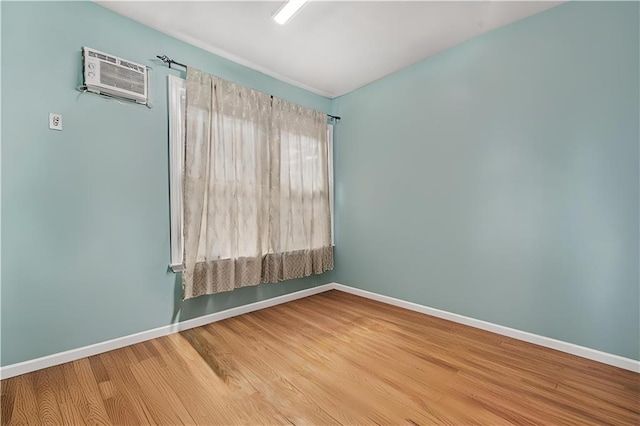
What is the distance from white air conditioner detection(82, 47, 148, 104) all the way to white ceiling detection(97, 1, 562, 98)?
44 centimetres

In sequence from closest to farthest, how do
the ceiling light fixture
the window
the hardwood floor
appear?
the hardwood floor < the ceiling light fixture < the window

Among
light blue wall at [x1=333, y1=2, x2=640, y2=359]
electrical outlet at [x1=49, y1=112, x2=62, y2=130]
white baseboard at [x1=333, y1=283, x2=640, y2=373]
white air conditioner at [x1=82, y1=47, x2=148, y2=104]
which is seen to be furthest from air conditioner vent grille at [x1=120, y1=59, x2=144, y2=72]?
white baseboard at [x1=333, y1=283, x2=640, y2=373]

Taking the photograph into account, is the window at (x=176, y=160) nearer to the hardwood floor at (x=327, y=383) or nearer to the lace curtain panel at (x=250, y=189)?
the lace curtain panel at (x=250, y=189)

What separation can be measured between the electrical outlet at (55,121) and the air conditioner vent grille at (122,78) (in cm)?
41

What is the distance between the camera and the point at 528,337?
7.70ft

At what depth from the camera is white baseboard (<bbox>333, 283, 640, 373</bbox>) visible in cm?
196

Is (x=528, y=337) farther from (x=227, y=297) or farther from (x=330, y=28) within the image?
(x=330, y=28)

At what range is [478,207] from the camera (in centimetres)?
265

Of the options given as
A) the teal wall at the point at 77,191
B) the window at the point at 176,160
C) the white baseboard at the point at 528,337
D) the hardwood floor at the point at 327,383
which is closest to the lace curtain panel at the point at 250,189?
the window at the point at 176,160

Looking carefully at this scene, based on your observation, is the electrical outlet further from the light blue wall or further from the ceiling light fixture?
the light blue wall

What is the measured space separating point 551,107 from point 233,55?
2994 mm

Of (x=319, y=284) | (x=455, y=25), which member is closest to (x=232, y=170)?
(x=319, y=284)

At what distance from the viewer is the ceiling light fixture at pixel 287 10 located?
81.4 inches

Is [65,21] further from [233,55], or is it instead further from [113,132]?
[233,55]
